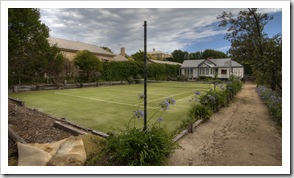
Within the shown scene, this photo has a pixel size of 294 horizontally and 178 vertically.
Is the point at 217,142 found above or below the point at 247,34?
below

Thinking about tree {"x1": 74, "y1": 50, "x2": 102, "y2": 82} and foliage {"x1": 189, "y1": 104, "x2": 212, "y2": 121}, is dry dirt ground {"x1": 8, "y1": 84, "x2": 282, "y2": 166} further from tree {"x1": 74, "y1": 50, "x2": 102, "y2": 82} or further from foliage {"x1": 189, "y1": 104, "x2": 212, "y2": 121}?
tree {"x1": 74, "y1": 50, "x2": 102, "y2": 82}

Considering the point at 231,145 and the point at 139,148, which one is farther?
the point at 231,145

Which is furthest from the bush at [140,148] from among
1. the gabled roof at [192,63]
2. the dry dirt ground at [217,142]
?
the gabled roof at [192,63]

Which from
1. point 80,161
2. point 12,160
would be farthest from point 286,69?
point 12,160

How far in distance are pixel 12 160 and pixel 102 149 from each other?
56.3 inches

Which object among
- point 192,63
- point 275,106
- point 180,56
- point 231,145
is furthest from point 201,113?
point 180,56

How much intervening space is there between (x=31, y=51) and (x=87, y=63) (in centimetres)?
680

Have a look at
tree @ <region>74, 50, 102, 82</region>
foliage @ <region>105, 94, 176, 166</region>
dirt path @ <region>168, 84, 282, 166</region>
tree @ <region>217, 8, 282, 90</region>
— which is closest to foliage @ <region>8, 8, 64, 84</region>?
tree @ <region>74, 50, 102, 82</region>

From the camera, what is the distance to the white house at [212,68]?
1350 inches

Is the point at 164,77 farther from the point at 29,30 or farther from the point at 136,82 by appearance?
the point at 29,30

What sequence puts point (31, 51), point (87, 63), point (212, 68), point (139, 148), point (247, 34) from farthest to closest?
point (212, 68)
point (87, 63)
point (31, 51)
point (247, 34)
point (139, 148)

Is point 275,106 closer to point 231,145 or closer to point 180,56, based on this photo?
point 231,145

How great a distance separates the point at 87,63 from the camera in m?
20.7

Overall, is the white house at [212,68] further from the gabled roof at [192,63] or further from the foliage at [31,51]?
the foliage at [31,51]
